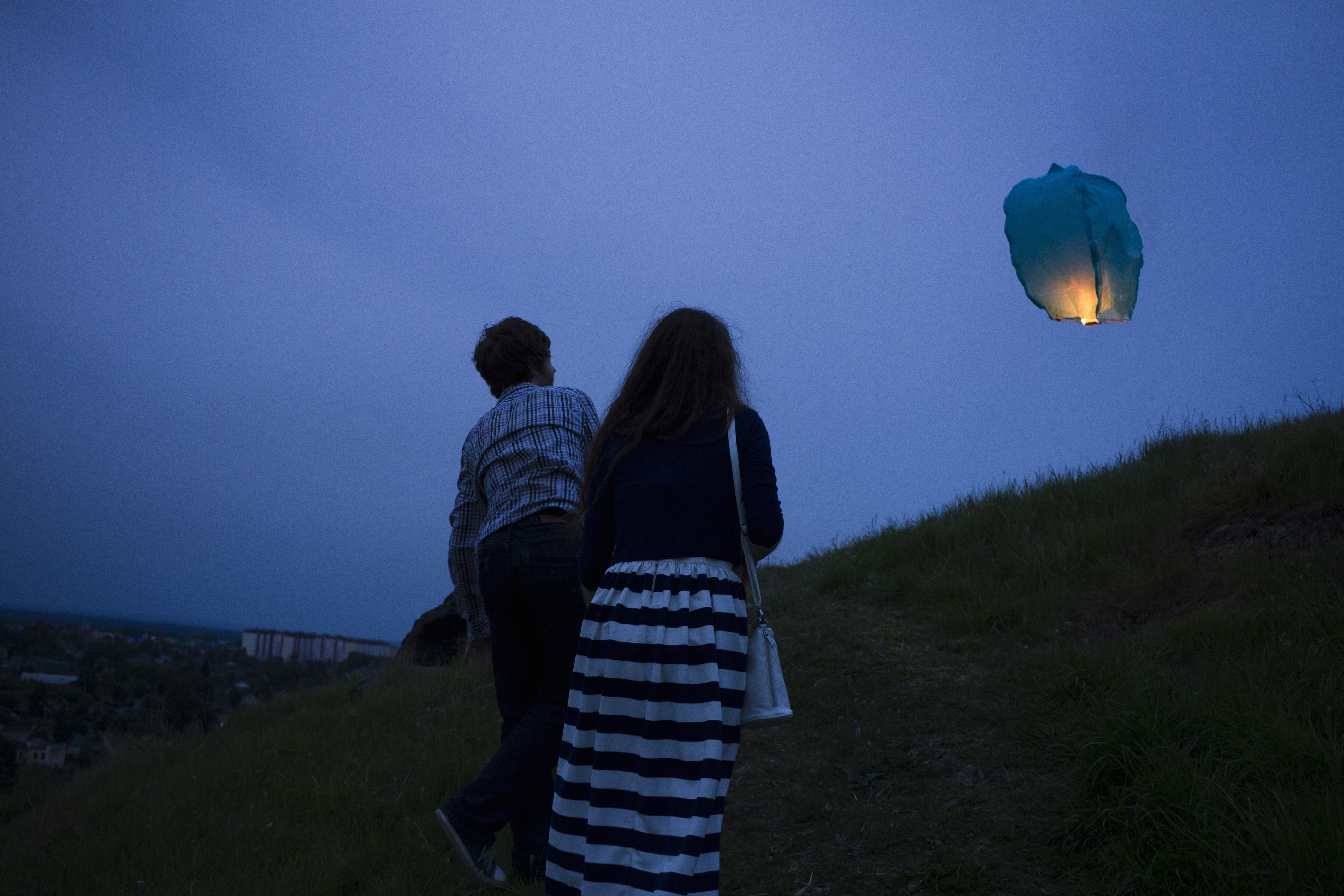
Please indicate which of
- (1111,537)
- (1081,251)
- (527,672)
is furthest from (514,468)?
(1111,537)

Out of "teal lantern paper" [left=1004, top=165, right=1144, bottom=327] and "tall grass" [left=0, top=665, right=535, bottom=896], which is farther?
"teal lantern paper" [left=1004, top=165, right=1144, bottom=327]

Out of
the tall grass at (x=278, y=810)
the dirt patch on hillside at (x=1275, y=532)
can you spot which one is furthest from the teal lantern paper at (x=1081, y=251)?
the tall grass at (x=278, y=810)

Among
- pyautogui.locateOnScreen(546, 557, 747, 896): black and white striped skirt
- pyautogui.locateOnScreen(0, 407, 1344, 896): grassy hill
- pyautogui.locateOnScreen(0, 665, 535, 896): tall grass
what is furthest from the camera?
pyautogui.locateOnScreen(0, 665, 535, 896): tall grass

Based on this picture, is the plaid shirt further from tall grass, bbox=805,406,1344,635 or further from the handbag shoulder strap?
tall grass, bbox=805,406,1344,635

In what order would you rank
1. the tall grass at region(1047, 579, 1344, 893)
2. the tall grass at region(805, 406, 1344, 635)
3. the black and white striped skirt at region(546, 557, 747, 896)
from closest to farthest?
the black and white striped skirt at region(546, 557, 747, 896)
the tall grass at region(1047, 579, 1344, 893)
the tall grass at region(805, 406, 1344, 635)

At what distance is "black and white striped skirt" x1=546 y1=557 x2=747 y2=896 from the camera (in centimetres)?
176

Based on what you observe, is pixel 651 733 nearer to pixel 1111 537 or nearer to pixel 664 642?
pixel 664 642

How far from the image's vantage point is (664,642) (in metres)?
1.86

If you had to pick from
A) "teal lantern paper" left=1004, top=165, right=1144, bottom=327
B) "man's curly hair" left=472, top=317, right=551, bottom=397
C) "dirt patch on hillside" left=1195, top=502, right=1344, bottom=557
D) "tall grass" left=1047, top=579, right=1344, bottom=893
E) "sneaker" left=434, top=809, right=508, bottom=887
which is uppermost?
"teal lantern paper" left=1004, top=165, right=1144, bottom=327

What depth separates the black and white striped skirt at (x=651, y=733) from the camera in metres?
1.76

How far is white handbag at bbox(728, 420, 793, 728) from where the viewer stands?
73.4 inches

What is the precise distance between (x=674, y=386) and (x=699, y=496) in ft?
1.05

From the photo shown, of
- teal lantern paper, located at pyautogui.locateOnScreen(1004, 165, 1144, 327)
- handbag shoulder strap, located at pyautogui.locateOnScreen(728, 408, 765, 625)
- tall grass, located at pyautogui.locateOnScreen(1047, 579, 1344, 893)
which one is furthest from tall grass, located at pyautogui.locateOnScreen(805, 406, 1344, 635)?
handbag shoulder strap, located at pyautogui.locateOnScreen(728, 408, 765, 625)

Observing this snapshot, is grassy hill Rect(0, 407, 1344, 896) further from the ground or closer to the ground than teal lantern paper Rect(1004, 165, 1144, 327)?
closer to the ground
